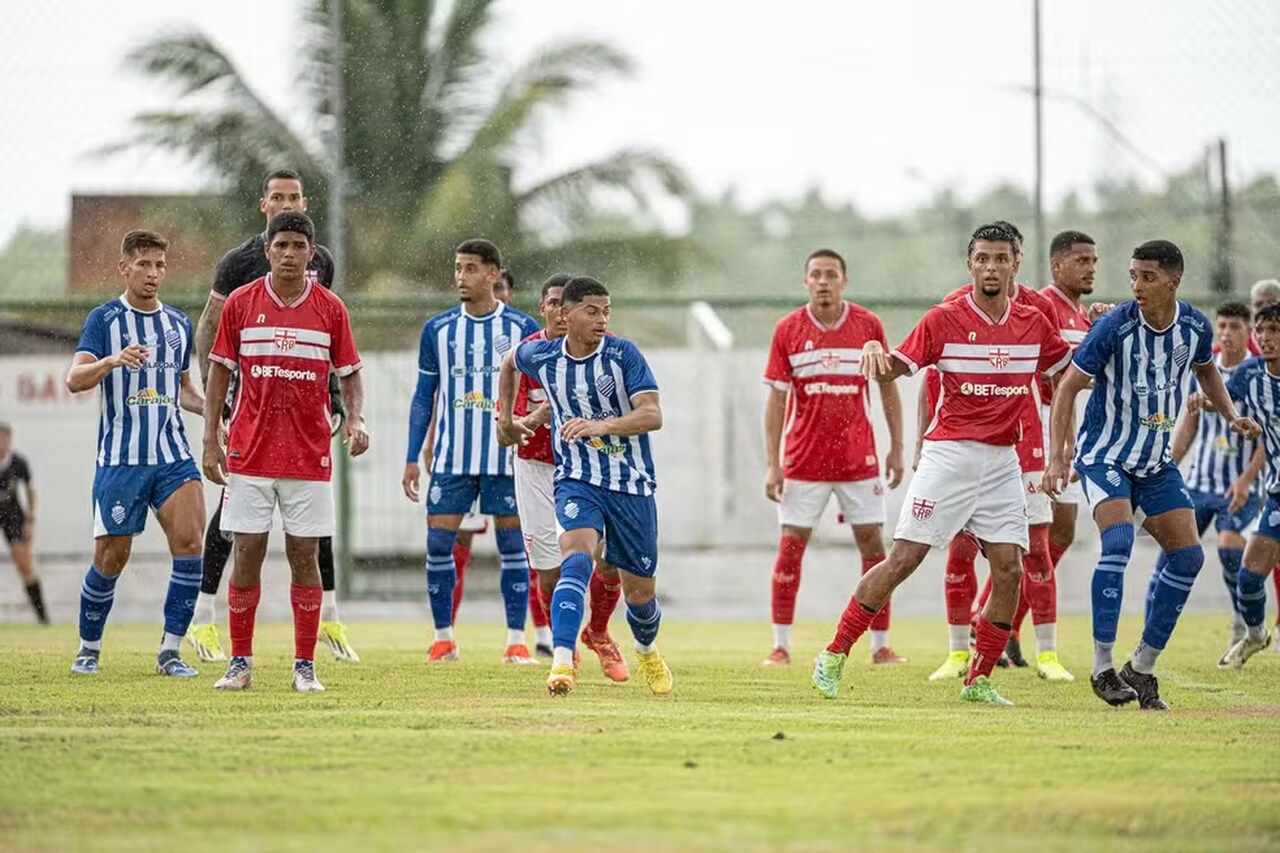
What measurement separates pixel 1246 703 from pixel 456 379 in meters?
5.07

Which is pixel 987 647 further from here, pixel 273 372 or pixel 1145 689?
pixel 273 372

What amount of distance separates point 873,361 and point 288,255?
279cm

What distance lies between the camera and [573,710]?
27.1 ft

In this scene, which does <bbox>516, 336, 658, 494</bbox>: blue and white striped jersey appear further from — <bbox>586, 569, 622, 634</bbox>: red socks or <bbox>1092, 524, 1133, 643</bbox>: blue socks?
<bbox>1092, 524, 1133, 643</bbox>: blue socks

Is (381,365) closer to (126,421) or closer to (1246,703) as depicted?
(126,421)

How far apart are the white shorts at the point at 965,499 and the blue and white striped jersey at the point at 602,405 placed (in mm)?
1343

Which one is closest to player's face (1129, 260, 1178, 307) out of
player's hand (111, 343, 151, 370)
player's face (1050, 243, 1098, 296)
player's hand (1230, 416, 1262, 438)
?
player's hand (1230, 416, 1262, 438)

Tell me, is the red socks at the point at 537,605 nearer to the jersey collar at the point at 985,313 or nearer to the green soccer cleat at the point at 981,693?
the green soccer cleat at the point at 981,693

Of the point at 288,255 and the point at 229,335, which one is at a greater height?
the point at 288,255

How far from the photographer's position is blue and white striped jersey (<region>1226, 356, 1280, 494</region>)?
37.6ft

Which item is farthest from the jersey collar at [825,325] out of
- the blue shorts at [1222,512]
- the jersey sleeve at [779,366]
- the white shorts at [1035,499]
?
the blue shorts at [1222,512]

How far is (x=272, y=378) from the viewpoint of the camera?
902cm

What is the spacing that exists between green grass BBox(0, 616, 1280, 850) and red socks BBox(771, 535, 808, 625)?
167cm

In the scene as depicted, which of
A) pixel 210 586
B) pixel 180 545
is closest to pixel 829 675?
pixel 180 545
